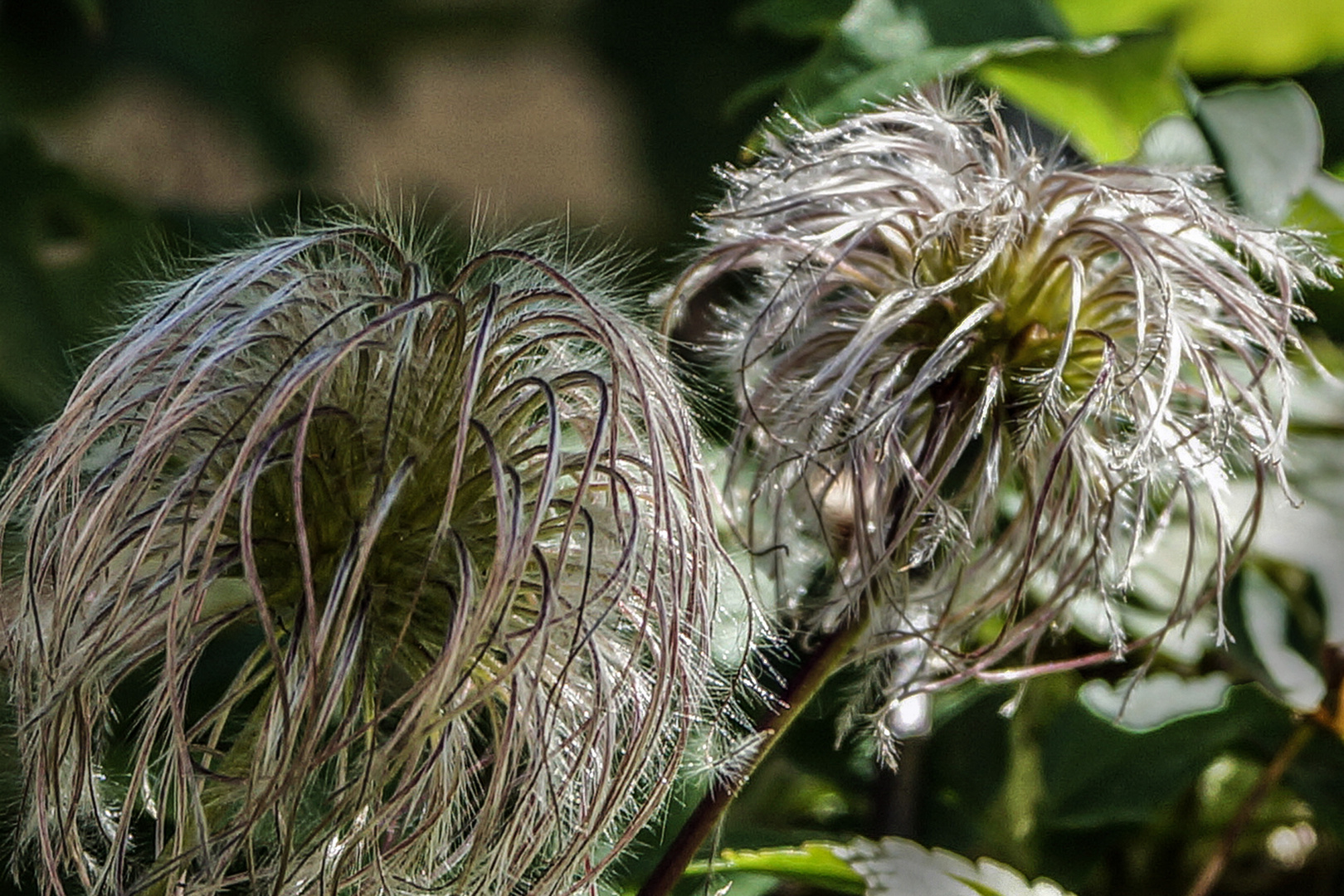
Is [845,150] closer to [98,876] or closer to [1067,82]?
[1067,82]

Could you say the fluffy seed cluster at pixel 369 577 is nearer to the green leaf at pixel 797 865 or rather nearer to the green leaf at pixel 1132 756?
the green leaf at pixel 797 865

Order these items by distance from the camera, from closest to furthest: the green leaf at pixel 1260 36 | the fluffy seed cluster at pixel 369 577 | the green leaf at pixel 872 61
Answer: the fluffy seed cluster at pixel 369 577, the green leaf at pixel 872 61, the green leaf at pixel 1260 36

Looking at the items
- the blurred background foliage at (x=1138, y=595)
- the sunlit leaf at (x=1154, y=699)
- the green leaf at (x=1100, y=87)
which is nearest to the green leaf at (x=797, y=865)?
the blurred background foliage at (x=1138, y=595)

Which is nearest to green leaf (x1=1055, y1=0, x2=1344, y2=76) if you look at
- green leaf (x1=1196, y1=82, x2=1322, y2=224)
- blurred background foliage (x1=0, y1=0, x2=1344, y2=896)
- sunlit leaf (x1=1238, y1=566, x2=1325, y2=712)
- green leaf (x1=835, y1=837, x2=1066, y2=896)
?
blurred background foliage (x1=0, y1=0, x2=1344, y2=896)

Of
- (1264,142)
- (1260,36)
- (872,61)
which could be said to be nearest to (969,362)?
(872,61)

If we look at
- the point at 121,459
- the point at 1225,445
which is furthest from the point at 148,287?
the point at 1225,445

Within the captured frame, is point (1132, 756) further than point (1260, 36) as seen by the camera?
No

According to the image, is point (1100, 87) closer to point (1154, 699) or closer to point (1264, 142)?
point (1264, 142)
